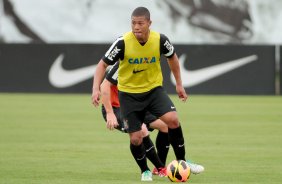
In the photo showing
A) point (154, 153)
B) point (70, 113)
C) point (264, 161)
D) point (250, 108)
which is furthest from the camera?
point (250, 108)

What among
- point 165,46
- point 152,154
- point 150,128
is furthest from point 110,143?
point 165,46

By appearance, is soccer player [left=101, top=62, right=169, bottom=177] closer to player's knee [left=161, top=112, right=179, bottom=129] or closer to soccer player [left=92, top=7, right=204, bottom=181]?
soccer player [left=92, top=7, right=204, bottom=181]

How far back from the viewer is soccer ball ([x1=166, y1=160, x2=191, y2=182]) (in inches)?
398

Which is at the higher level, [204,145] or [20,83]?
[204,145]

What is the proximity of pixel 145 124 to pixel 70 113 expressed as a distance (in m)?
9.55

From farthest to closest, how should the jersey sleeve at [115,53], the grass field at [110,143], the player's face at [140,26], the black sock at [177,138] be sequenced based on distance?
the grass field at [110,143], the black sock at [177,138], the jersey sleeve at [115,53], the player's face at [140,26]

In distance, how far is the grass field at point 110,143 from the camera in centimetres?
1078

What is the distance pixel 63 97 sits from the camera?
26.0 m

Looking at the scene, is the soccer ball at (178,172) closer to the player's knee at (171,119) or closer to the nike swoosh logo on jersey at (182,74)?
Result: the player's knee at (171,119)

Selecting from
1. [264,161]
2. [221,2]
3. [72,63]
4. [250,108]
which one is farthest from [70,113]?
[221,2]

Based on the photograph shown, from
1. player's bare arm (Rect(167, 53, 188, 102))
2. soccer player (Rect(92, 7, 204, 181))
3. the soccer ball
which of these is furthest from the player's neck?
the soccer ball

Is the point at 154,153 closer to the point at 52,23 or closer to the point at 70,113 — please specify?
the point at 70,113

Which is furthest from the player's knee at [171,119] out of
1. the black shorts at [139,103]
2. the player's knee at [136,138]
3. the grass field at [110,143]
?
the grass field at [110,143]

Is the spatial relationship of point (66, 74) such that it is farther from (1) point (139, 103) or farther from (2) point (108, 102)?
(1) point (139, 103)
